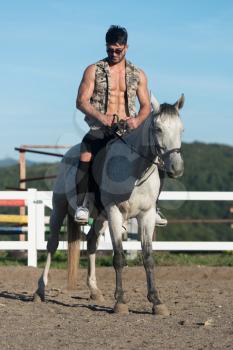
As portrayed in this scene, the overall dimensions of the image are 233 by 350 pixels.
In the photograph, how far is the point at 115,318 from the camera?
7.68 metres

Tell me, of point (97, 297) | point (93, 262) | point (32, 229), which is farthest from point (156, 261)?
point (97, 297)

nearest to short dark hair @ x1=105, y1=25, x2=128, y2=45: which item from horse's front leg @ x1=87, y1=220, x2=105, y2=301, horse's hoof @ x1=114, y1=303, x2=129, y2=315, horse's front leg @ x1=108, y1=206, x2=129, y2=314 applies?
horse's front leg @ x1=108, y1=206, x2=129, y2=314

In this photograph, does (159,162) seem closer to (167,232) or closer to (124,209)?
(124,209)

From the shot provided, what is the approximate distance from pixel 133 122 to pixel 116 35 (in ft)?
3.04

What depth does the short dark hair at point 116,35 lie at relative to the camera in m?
8.42

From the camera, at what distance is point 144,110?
8.62 metres

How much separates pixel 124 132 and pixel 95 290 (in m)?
2.09

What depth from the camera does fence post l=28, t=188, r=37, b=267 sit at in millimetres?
13836

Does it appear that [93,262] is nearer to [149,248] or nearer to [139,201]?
[149,248]

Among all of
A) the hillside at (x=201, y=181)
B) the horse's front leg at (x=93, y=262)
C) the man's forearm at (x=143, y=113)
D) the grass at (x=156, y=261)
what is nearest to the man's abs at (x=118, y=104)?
the man's forearm at (x=143, y=113)

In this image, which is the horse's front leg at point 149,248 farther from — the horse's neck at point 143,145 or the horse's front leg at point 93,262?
the horse's front leg at point 93,262

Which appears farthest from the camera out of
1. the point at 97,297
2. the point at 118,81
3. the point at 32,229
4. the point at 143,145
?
the point at 32,229

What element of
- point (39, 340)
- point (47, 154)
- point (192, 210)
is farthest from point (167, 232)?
point (39, 340)

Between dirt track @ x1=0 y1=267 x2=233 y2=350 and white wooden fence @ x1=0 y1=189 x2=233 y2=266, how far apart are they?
1892 millimetres
